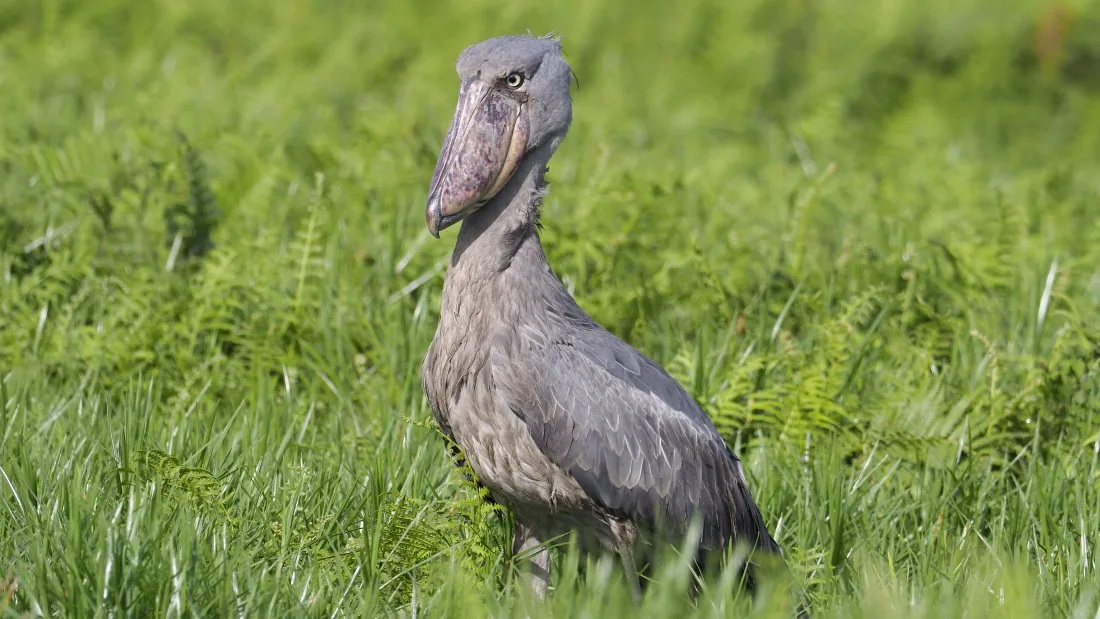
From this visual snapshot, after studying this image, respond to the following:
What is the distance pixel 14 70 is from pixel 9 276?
313 centimetres

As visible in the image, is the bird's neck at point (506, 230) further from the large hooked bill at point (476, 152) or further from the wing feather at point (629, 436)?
the wing feather at point (629, 436)

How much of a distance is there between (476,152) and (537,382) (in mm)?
626

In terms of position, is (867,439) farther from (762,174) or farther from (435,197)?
(762,174)

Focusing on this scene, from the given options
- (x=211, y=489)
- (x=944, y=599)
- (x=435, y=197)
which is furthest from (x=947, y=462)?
(x=211, y=489)

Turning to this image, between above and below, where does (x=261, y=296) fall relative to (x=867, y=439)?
above

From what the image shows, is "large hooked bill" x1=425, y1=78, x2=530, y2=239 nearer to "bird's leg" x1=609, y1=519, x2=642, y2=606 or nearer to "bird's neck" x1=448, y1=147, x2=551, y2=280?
"bird's neck" x1=448, y1=147, x2=551, y2=280

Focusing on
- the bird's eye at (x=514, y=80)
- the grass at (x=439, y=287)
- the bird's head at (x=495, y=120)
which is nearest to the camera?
the grass at (x=439, y=287)

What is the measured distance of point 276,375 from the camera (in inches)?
187

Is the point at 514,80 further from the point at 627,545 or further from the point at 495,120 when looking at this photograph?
the point at 627,545

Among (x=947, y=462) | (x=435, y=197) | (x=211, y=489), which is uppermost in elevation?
(x=435, y=197)

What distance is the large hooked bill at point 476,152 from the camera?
11.0ft

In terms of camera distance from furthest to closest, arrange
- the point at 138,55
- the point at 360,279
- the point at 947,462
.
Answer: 1. the point at 138,55
2. the point at 360,279
3. the point at 947,462

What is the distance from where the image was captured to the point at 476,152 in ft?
11.1

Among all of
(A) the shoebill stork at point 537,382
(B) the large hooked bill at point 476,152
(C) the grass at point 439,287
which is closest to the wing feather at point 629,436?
(A) the shoebill stork at point 537,382
